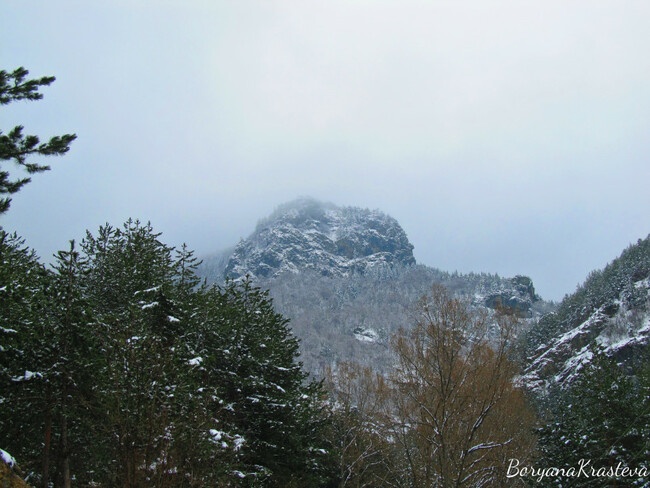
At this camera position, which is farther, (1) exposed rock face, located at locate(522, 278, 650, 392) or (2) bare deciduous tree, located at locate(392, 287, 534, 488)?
(1) exposed rock face, located at locate(522, 278, 650, 392)

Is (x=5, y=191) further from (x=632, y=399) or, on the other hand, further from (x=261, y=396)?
(x=632, y=399)

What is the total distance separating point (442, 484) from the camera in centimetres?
1141

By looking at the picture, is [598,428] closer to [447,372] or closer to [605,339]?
[447,372]

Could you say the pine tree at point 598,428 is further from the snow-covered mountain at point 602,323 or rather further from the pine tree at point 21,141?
the snow-covered mountain at point 602,323

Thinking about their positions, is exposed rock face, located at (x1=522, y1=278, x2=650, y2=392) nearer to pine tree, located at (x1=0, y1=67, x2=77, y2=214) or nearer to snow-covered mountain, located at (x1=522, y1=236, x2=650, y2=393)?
snow-covered mountain, located at (x1=522, y1=236, x2=650, y2=393)

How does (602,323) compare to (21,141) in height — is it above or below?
above

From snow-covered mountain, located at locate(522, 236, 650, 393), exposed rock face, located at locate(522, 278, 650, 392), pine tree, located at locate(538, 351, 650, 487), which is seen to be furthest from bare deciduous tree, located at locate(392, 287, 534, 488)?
exposed rock face, located at locate(522, 278, 650, 392)

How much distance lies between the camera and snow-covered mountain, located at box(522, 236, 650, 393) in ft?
262

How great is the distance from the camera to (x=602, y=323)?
9444 cm

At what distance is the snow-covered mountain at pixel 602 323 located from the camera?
79.8 metres

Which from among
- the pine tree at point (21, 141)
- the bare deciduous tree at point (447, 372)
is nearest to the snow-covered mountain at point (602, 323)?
the bare deciduous tree at point (447, 372)

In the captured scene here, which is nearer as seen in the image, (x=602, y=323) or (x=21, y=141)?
(x=21, y=141)

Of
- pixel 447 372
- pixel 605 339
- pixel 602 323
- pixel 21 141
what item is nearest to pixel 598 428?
pixel 447 372

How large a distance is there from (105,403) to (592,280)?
436 feet
